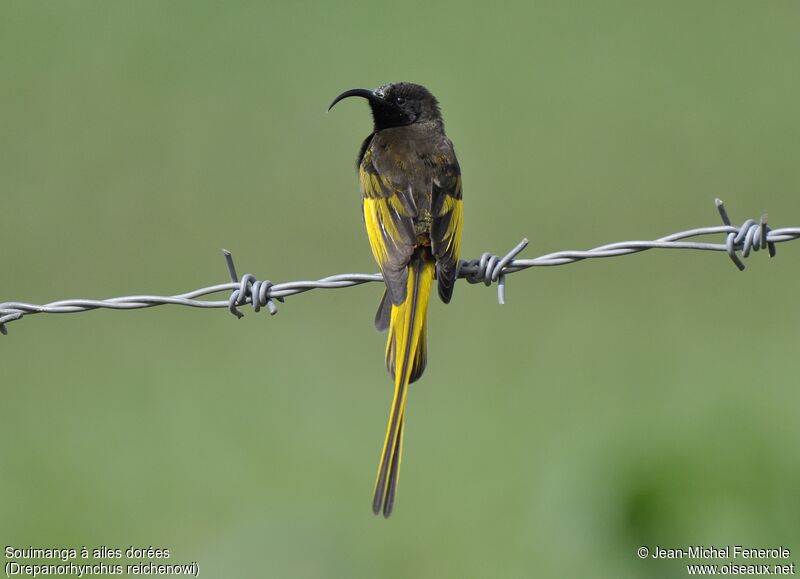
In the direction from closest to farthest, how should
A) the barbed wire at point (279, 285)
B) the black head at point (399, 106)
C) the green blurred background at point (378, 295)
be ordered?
the barbed wire at point (279, 285) < the green blurred background at point (378, 295) < the black head at point (399, 106)

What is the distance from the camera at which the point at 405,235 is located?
5715mm

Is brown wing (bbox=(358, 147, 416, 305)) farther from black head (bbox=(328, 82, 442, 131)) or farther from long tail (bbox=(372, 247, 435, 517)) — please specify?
black head (bbox=(328, 82, 442, 131))

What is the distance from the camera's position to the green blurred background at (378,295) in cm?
682

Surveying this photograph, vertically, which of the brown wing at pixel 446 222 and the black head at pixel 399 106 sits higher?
the black head at pixel 399 106

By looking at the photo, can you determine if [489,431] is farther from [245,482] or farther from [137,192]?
[137,192]

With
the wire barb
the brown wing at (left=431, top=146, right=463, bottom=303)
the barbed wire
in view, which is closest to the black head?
the brown wing at (left=431, top=146, right=463, bottom=303)

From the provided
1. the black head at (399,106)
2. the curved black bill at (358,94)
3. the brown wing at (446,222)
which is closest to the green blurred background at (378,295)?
the brown wing at (446,222)

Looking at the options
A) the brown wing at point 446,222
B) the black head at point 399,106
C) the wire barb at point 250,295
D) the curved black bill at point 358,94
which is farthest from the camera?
the black head at point 399,106

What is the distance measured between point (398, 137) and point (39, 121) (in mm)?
8230

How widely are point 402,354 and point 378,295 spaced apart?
19.6ft

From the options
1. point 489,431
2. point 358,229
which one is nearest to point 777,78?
point 358,229

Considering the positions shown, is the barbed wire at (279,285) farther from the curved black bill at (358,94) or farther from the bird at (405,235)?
the curved black bill at (358,94)

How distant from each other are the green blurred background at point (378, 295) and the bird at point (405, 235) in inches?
53.6

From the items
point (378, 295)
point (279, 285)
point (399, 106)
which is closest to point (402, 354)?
point (279, 285)
